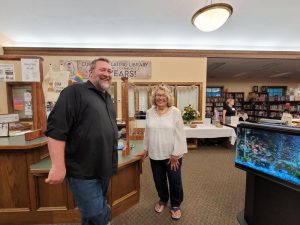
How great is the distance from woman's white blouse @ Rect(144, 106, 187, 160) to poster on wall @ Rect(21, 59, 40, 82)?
4.44 feet

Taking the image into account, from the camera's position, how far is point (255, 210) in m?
1.61

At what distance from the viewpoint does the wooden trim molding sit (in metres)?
4.28

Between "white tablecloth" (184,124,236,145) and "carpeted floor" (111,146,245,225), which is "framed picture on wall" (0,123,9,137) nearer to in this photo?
"carpeted floor" (111,146,245,225)

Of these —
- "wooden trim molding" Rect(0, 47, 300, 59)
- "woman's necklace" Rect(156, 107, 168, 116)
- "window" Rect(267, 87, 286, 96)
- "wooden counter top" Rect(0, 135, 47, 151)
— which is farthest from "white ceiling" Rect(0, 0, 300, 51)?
"window" Rect(267, 87, 286, 96)

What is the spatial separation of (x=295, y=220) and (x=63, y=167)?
5.72 ft

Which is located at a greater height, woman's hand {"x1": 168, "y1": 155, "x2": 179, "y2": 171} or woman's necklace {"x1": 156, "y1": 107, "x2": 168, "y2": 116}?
woman's necklace {"x1": 156, "y1": 107, "x2": 168, "y2": 116}

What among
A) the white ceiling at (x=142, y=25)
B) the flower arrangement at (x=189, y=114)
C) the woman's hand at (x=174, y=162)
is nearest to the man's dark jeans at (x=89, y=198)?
the woman's hand at (x=174, y=162)

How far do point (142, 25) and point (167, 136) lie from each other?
2669 mm

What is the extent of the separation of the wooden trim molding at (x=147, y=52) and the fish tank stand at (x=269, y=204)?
3647 mm

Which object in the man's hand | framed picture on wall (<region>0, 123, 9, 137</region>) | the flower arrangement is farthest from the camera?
the flower arrangement

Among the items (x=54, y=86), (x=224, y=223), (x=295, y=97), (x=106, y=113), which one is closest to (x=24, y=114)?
(x=54, y=86)

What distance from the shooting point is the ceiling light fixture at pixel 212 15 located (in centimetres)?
206

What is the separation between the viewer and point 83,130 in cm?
111

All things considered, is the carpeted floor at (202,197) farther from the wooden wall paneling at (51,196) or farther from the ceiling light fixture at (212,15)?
the ceiling light fixture at (212,15)
